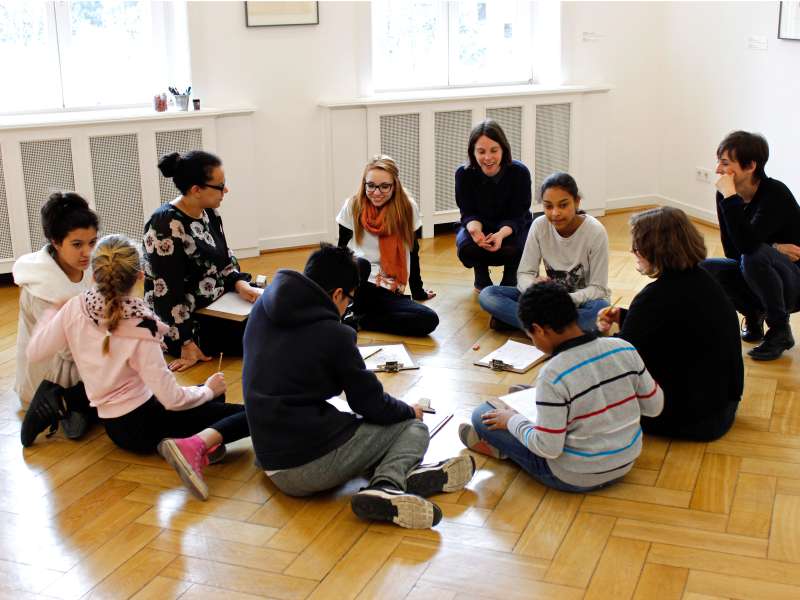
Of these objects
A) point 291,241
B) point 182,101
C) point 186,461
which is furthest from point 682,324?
point 182,101

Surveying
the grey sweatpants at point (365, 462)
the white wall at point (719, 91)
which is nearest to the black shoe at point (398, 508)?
the grey sweatpants at point (365, 462)

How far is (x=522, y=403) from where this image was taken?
11.7ft

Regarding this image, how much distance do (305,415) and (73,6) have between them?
3.95m

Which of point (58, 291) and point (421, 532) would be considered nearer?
point (421, 532)

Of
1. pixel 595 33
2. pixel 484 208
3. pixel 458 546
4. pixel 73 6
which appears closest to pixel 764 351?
pixel 484 208

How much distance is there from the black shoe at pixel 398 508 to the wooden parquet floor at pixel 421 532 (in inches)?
1.7

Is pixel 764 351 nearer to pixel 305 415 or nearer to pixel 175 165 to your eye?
pixel 305 415

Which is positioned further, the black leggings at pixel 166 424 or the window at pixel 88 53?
the window at pixel 88 53

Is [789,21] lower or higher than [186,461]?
higher

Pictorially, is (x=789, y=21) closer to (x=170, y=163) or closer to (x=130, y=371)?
(x=170, y=163)

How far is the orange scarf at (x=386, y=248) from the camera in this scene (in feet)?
16.4

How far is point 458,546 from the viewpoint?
3041 millimetres

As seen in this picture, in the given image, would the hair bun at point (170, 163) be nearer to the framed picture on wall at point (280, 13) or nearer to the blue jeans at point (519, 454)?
the blue jeans at point (519, 454)

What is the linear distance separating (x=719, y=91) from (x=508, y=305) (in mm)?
2903
